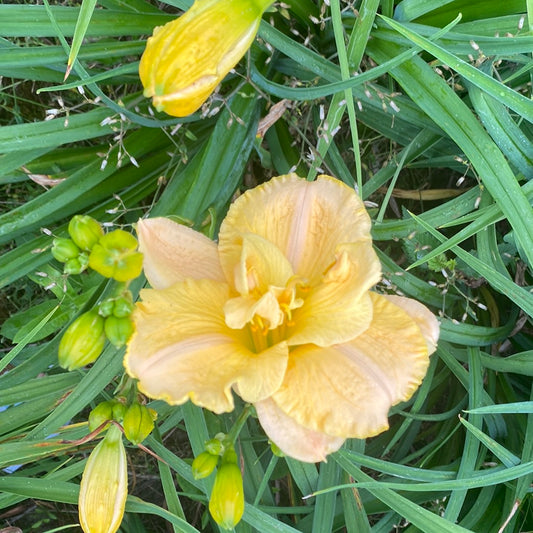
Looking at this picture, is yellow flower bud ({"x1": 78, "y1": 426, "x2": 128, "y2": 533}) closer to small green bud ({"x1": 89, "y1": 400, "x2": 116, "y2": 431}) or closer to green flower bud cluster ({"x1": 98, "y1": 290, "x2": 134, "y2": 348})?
small green bud ({"x1": 89, "y1": 400, "x2": 116, "y2": 431})

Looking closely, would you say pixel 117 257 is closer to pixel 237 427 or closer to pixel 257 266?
pixel 257 266

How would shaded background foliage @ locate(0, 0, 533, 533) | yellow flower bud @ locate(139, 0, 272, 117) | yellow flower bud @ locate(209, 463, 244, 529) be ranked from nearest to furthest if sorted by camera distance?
yellow flower bud @ locate(139, 0, 272, 117) → yellow flower bud @ locate(209, 463, 244, 529) → shaded background foliage @ locate(0, 0, 533, 533)

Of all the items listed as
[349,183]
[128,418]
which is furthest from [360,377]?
[349,183]

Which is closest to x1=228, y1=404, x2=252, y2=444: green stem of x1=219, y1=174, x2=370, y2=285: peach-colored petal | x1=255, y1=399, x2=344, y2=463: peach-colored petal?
x1=255, y1=399, x2=344, y2=463: peach-colored petal

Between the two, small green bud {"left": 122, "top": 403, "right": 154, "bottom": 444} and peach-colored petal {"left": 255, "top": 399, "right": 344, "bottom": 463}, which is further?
small green bud {"left": 122, "top": 403, "right": 154, "bottom": 444}

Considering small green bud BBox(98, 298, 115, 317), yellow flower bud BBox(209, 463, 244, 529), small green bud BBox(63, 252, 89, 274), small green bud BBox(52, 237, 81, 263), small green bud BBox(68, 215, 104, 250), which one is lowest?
yellow flower bud BBox(209, 463, 244, 529)

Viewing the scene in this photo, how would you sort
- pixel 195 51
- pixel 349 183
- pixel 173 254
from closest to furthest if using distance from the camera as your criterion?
1. pixel 195 51
2. pixel 173 254
3. pixel 349 183

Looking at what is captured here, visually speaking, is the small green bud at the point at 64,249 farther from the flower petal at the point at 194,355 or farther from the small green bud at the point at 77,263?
the flower petal at the point at 194,355

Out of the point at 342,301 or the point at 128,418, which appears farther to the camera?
the point at 128,418
